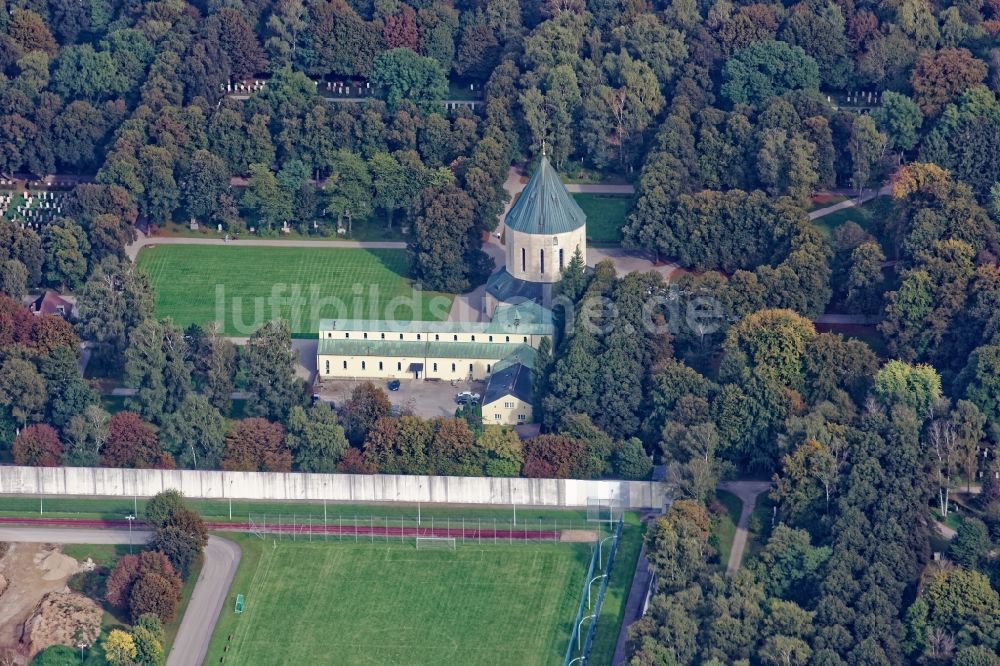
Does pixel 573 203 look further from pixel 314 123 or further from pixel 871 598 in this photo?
pixel 871 598

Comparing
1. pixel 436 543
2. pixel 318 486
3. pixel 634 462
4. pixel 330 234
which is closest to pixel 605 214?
pixel 330 234

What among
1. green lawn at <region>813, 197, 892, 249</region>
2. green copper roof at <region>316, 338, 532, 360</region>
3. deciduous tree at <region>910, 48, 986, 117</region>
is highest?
deciduous tree at <region>910, 48, 986, 117</region>

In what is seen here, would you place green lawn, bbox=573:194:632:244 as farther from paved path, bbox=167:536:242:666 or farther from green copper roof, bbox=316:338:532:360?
paved path, bbox=167:536:242:666

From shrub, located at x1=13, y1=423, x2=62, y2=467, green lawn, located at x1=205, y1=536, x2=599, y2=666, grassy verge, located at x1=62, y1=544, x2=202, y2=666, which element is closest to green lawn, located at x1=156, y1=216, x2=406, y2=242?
shrub, located at x1=13, y1=423, x2=62, y2=467

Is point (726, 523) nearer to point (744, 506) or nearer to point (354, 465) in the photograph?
point (744, 506)

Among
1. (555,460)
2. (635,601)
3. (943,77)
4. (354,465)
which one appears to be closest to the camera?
(635,601)

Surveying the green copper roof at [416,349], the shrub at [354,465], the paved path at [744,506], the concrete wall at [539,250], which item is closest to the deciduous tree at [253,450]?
the shrub at [354,465]
